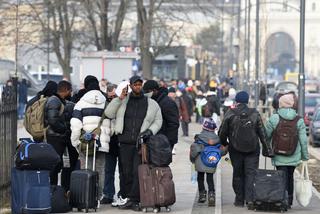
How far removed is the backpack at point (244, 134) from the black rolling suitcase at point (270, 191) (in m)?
0.46

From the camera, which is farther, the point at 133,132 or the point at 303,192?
the point at 303,192

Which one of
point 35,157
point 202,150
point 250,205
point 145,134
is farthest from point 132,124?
point 250,205

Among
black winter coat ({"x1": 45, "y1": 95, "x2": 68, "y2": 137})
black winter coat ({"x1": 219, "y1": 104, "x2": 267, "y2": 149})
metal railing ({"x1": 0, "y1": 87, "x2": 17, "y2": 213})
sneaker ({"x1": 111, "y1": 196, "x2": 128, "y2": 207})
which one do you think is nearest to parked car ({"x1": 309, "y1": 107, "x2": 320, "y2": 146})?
black winter coat ({"x1": 219, "y1": 104, "x2": 267, "y2": 149})

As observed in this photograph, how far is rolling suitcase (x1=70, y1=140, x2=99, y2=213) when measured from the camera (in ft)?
48.5

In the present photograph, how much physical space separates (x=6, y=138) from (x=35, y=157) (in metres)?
1.65

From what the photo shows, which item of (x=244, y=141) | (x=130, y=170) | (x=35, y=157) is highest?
(x=244, y=141)

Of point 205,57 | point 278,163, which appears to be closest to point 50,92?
point 278,163

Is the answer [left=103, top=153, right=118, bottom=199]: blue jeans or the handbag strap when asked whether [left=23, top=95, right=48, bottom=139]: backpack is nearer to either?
[left=103, top=153, right=118, bottom=199]: blue jeans

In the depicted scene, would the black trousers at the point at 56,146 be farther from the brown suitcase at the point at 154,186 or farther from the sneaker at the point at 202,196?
the sneaker at the point at 202,196

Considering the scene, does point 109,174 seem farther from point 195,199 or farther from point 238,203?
point 238,203

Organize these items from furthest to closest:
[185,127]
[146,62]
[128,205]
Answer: [146,62], [185,127], [128,205]

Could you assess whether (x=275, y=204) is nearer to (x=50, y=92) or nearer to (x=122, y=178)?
(x=122, y=178)

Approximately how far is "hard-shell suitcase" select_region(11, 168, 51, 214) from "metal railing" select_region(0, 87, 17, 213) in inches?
33.0

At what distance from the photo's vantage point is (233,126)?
51.7ft
